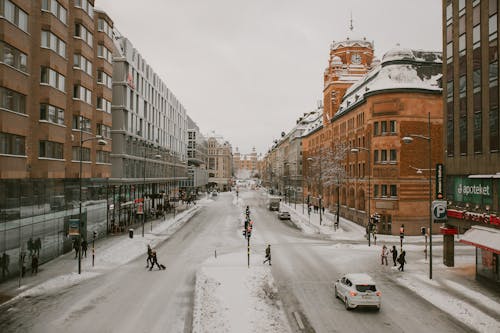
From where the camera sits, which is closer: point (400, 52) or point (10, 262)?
point (10, 262)

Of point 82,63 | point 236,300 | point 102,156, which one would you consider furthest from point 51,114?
point 236,300

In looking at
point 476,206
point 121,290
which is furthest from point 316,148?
point 121,290

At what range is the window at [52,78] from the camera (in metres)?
32.3

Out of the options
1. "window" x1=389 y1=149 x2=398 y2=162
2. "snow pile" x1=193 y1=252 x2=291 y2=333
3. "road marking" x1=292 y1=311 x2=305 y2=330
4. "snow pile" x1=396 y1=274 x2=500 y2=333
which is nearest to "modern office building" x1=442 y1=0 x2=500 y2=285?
"snow pile" x1=396 y1=274 x2=500 y2=333

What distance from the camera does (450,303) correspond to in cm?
2148

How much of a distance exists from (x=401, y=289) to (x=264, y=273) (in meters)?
8.44

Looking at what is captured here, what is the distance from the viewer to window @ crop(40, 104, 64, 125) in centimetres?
3231

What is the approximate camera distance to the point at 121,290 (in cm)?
2386

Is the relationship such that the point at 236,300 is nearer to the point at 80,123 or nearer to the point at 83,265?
the point at 83,265

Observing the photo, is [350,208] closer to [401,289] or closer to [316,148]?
[316,148]

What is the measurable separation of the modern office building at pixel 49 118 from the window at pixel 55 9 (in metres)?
0.08

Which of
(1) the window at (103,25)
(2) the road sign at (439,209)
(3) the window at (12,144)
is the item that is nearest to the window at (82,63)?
(1) the window at (103,25)

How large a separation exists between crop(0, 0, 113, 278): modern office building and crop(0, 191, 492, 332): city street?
7.19m

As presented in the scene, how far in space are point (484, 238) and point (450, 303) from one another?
5589 millimetres
